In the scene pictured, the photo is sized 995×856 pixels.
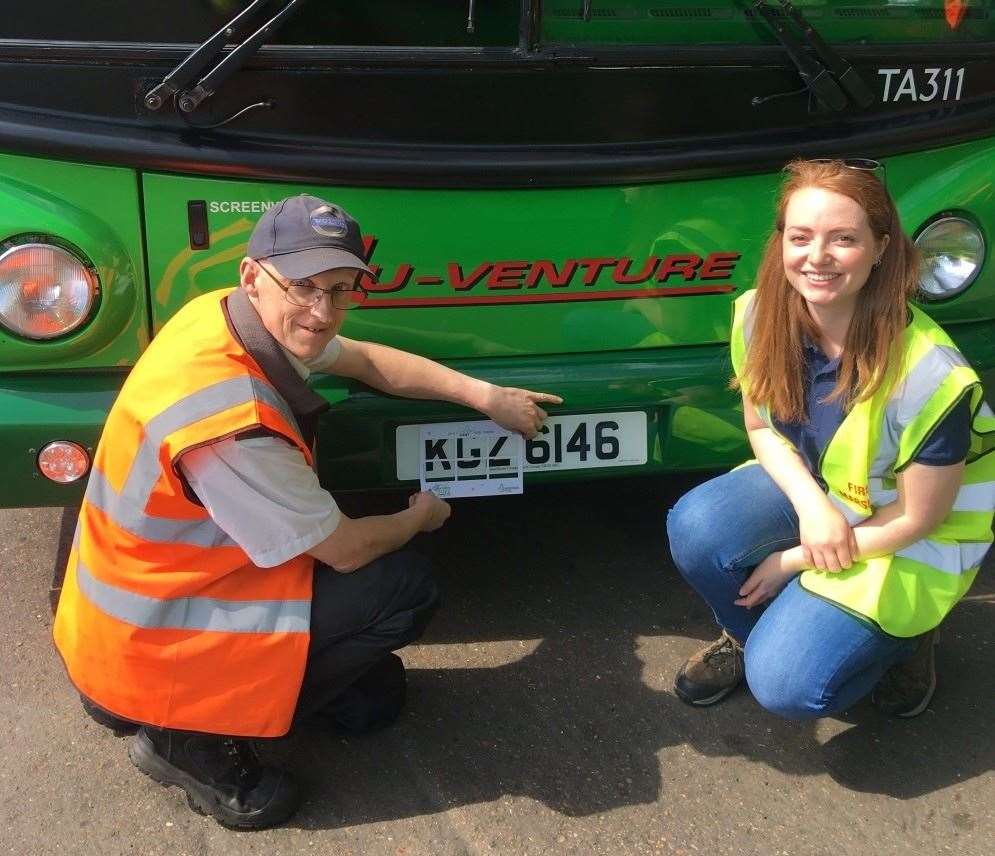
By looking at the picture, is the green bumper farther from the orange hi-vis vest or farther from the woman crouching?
the orange hi-vis vest

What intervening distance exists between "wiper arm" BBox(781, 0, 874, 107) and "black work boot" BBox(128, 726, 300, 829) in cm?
206

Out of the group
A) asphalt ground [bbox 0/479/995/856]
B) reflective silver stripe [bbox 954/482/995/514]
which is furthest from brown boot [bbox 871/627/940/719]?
reflective silver stripe [bbox 954/482/995/514]

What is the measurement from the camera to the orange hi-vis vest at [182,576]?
2.19m

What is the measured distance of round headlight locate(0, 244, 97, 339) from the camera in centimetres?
246

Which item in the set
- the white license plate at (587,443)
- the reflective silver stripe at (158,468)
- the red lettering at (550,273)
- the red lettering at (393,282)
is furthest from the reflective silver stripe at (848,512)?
the reflective silver stripe at (158,468)

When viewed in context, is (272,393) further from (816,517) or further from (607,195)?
(816,517)

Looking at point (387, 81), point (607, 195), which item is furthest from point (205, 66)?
point (607, 195)

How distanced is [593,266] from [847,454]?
2.48 feet

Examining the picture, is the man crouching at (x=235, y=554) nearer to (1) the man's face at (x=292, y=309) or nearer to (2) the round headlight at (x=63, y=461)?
(1) the man's face at (x=292, y=309)

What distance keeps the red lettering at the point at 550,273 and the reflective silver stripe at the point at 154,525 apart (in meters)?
0.97

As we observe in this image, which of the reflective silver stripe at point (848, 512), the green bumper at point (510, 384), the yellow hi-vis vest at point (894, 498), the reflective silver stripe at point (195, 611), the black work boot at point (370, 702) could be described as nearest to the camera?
the reflective silver stripe at point (195, 611)

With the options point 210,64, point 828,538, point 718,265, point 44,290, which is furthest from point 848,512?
point 44,290

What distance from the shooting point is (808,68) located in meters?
2.74

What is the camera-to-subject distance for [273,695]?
235 cm
